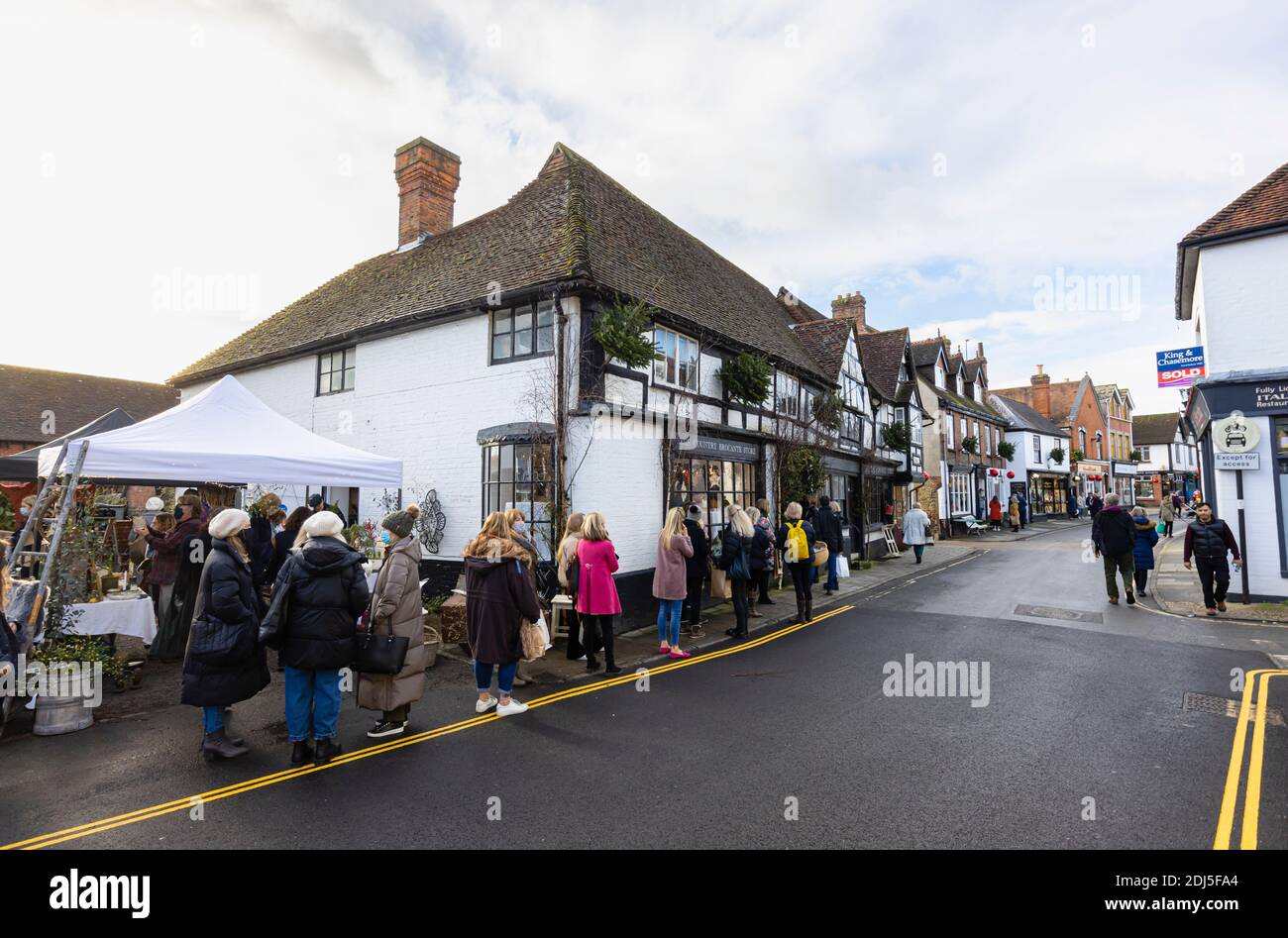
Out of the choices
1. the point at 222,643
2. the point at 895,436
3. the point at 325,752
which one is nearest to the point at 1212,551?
the point at 895,436

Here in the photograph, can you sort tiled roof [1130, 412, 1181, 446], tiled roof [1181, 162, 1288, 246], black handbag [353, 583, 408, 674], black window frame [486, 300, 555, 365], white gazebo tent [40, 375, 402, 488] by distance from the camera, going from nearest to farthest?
black handbag [353, 583, 408, 674] < white gazebo tent [40, 375, 402, 488] < black window frame [486, 300, 555, 365] < tiled roof [1181, 162, 1288, 246] < tiled roof [1130, 412, 1181, 446]

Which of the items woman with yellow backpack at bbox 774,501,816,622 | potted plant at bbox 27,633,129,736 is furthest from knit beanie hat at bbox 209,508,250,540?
woman with yellow backpack at bbox 774,501,816,622

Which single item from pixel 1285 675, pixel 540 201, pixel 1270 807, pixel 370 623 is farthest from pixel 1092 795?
pixel 540 201

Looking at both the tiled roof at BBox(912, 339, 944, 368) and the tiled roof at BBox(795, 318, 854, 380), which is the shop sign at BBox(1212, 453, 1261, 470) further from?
the tiled roof at BBox(912, 339, 944, 368)

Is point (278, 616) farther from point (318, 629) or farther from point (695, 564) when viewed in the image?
point (695, 564)

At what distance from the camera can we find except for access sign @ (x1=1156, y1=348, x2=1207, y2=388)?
492 inches

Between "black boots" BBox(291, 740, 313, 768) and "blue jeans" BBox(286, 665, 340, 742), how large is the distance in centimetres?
4

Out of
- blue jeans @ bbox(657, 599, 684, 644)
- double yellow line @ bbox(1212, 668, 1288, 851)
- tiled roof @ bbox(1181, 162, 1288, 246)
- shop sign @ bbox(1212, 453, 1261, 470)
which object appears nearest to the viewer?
double yellow line @ bbox(1212, 668, 1288, 851)

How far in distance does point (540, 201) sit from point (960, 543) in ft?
68.9

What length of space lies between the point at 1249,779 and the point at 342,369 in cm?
1566

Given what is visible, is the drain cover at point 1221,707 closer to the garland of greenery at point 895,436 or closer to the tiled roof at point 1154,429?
the garland of greenery at point 895,436

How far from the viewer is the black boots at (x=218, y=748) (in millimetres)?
4941

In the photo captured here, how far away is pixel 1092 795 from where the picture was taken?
4152 millimetres
